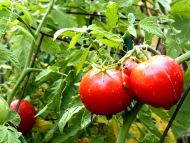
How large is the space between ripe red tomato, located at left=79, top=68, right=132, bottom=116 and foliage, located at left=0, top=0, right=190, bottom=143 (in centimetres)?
4

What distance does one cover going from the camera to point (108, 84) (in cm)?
81

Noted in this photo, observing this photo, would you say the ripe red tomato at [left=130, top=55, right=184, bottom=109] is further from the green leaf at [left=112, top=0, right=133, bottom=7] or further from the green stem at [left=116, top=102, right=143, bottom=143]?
the green leaf at [left=112, top=0, right=133, bottom=7]

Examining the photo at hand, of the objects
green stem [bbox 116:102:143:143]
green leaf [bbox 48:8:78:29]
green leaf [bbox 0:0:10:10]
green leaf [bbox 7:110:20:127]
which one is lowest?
green leaf [bbox 7:110:20:127]

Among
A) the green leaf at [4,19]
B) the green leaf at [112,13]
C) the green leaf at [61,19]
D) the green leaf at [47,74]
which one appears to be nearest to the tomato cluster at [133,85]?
the green leaf at [112,13]

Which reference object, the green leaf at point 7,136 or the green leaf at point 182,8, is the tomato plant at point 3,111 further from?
the green leaf at point 182,8

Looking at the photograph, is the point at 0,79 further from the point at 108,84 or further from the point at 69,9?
the point at 108,84

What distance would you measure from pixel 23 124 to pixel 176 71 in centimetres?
72

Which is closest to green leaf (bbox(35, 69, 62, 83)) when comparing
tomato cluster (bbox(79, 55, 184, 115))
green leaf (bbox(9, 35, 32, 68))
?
green leaf (bbox(9, 35, 32, 68))

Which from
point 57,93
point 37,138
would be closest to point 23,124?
point 37,138

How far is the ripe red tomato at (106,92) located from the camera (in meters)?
0.81

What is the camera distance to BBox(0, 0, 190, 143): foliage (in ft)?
2.98

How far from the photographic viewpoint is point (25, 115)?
55.0 inches

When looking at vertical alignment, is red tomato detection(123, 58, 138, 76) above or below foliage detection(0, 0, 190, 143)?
above

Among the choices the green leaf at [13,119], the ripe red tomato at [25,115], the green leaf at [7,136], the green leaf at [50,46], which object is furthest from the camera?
the green leaf at [50,46]
